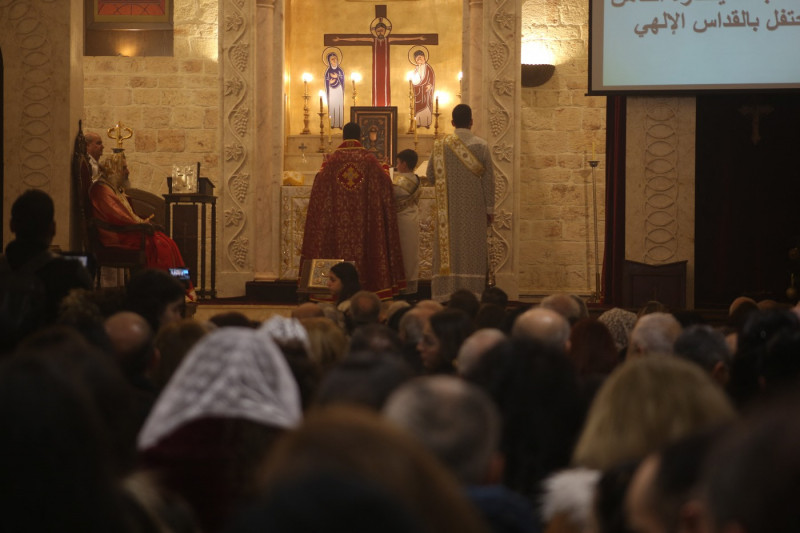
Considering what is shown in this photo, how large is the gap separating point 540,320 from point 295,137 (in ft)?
35.2

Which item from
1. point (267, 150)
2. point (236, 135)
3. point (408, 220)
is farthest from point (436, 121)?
→ point (408, 220)

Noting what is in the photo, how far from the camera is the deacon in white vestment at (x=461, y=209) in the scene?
31.7 feet

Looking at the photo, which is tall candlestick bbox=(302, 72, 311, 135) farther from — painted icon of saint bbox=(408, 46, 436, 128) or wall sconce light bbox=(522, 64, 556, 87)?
wall sconce light bbox=(522, 64, 556, 87)

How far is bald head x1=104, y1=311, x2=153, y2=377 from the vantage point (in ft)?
12.0

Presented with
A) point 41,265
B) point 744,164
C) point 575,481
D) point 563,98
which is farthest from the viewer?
point 563,98

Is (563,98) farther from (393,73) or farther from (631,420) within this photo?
(631,420)

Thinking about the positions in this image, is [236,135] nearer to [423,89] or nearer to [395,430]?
[423,89]

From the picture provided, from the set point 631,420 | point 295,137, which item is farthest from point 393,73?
point 631,420

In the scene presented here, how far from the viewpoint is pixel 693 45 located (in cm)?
1042

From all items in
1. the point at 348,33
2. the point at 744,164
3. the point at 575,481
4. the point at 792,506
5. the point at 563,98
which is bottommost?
the point at 575,481

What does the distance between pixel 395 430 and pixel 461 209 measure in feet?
28.2

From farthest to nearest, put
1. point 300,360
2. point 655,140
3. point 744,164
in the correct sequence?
1. point 744,164
2. point 655,140
3. point 300,360

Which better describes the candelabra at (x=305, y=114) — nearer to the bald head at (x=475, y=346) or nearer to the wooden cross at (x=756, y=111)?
the wooden cross at (x=756, y=111)

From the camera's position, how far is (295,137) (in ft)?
47.6
